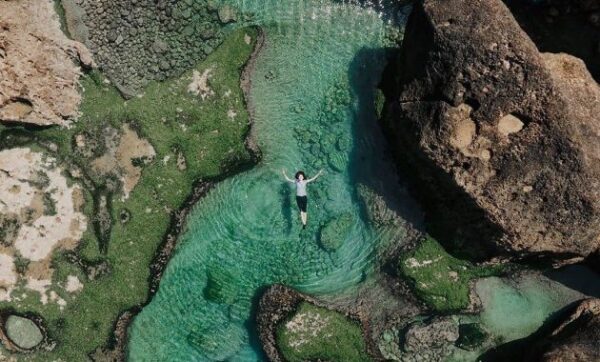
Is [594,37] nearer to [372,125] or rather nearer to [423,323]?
[372,125]

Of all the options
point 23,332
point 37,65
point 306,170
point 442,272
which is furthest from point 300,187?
point 23,332

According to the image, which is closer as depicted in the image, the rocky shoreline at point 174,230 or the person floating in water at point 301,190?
the person floating in water at point 301,190

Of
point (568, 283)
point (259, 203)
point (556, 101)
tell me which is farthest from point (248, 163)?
point (568, 283)

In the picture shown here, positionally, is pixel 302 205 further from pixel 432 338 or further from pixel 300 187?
pixel 432 338

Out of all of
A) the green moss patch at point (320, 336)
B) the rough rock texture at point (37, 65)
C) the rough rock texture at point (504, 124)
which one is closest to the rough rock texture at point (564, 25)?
the rough rock texture at point (504, 124)

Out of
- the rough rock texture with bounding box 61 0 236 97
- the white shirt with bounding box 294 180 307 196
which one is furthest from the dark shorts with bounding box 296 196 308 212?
the rough rock texture with bounding box 61 0 236 97

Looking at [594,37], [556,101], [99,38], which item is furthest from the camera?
[99,38]

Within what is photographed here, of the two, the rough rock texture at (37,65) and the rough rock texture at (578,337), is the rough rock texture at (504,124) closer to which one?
the rough rock texture at (578,337)
